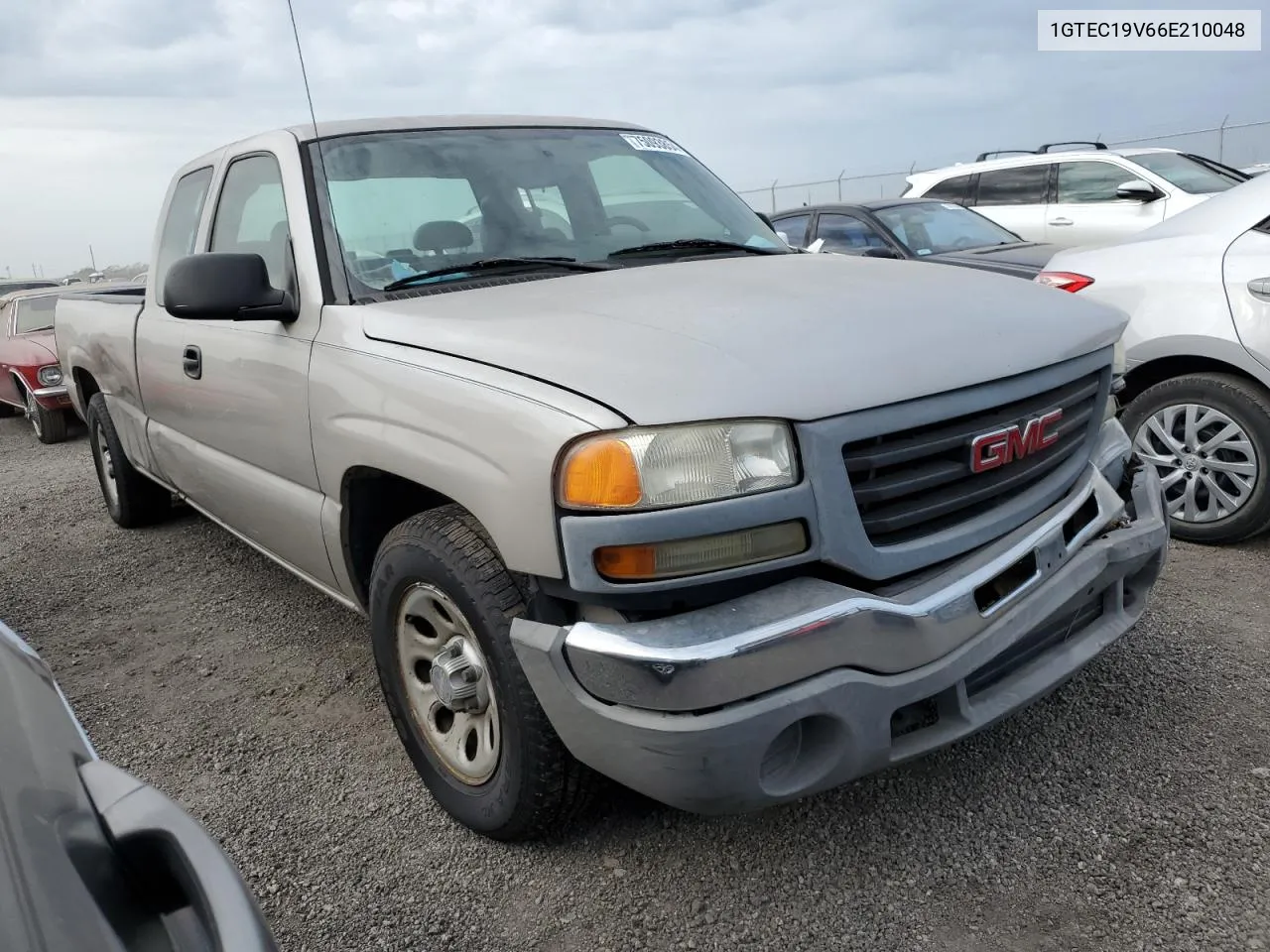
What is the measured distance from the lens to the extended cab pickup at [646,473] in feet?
6.21

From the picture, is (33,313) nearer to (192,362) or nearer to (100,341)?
(100,341)

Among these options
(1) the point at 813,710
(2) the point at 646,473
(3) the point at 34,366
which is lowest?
(1) the point at 813,710

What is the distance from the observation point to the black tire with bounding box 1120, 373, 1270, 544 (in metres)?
3.81

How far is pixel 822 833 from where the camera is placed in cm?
245

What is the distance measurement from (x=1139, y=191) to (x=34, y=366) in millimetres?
10011

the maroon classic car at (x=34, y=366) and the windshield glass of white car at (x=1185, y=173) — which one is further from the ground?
the windshield glass of white car at (x=1185, y=173)

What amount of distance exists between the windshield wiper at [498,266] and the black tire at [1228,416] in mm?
2489

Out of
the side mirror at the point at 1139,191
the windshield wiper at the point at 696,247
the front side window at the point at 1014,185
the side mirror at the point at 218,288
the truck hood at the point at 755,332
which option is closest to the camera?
the truck hood at the point at 755,332

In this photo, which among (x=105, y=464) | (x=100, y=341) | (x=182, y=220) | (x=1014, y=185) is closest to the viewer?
(x=182, y=220)

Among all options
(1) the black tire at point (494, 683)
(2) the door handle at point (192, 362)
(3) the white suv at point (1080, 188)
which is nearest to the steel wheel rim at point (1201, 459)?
(1) the black tire at point (494, 683)

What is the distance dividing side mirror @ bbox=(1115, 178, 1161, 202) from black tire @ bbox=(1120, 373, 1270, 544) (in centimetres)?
490

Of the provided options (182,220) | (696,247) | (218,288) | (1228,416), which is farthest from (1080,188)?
(218,288)

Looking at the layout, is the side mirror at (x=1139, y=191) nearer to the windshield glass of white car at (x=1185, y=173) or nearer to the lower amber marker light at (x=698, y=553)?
the windshield glass of white car at (x=1185, y=173)

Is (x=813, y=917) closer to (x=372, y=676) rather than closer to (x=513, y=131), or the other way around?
(x=372, y=676)
